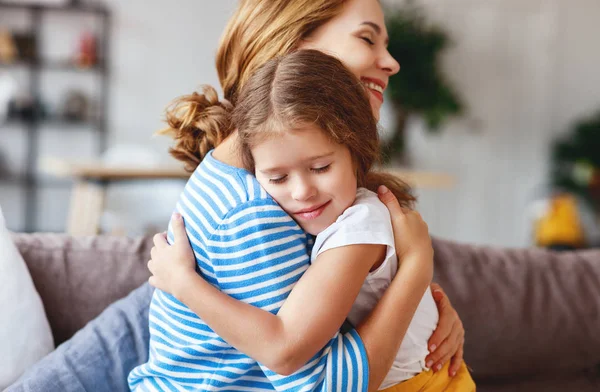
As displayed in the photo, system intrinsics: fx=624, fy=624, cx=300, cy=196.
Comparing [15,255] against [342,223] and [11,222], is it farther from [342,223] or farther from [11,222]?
[11,222]

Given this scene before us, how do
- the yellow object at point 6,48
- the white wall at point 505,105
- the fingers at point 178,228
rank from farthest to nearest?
the white wall at point 505,105, the yellow object at point 6,48, the fingers at point 178,228

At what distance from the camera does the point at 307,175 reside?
931 mm

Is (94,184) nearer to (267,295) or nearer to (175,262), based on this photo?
(175,262)

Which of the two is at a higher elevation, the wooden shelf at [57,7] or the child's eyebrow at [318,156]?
the child's eyebrow at [318,156]

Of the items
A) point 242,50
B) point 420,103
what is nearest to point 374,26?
point 242,50

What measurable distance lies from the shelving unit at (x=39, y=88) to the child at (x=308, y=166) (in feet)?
14.5

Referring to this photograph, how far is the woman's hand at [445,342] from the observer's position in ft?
3.55

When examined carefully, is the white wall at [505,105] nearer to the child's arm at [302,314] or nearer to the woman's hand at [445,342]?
the woman's hand at [445,342]

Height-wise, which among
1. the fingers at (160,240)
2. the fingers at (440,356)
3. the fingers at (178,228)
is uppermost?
the fingers at (178,228)

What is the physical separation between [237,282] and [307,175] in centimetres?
19

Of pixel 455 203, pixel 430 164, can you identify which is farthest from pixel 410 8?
pixel 455 203

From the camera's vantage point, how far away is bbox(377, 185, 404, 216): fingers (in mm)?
1036

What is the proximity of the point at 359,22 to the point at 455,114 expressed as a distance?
14.2 feet

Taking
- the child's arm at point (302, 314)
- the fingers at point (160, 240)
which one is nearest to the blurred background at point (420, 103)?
the fingers at point (160, 240)
